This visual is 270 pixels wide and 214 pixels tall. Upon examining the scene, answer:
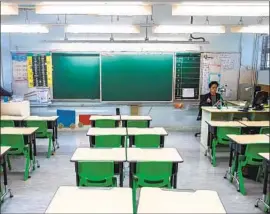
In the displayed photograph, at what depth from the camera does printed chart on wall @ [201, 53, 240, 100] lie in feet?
25.7

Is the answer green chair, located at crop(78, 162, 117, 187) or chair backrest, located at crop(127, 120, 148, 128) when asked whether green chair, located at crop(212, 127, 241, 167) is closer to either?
chair backrest, located at crop(127, 120, 148, 128)

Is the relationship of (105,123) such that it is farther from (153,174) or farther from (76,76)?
(153,174)

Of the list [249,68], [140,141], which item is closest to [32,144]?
[140,141]

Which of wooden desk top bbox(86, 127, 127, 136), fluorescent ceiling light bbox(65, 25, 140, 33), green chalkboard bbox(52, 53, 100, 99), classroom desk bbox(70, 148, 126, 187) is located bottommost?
classroom desk bbox(70, 148, 126, 187)

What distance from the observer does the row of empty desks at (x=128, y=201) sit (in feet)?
6.57

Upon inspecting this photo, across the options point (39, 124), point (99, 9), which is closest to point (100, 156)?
point (99, 9)

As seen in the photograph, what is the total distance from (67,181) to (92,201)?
98.9 inches

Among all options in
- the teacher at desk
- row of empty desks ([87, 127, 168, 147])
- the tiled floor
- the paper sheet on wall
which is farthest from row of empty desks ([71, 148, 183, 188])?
the paper sheet on wall

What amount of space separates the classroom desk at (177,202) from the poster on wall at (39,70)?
19.5 ft

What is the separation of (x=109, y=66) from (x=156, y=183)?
4.95m

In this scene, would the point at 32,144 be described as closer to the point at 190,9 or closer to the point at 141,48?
the point at 190,9

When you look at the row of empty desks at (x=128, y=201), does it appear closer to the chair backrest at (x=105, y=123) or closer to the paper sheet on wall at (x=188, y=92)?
the chair backrest at (x=105, y=123)

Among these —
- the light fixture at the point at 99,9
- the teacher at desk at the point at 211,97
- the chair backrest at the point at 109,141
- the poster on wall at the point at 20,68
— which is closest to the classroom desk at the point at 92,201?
the light fixture at the point at 99,9

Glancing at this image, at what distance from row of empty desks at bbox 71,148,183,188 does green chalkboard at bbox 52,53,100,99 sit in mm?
4354
